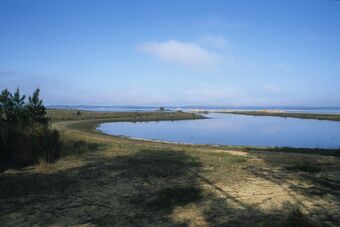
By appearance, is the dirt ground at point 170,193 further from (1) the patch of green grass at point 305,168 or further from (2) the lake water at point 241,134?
(2) the lake water at point 241,134

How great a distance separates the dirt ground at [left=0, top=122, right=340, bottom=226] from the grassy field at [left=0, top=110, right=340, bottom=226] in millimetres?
17

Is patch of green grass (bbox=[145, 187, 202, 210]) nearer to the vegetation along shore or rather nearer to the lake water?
the vegetation along shore

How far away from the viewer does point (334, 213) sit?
6.40m

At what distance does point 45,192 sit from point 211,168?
4771 mm

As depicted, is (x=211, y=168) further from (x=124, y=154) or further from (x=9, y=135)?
(x=9, y=135)

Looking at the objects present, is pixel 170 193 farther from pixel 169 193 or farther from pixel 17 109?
pixel 17 109

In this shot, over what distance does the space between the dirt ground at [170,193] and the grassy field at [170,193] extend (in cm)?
2

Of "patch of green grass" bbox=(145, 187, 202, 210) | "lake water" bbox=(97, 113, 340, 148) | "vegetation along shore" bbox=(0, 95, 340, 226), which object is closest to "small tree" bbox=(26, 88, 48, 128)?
"vegetation along shore" bbox=(0, 95, 340, 226)

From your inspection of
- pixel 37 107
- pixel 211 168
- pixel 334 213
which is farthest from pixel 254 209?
pixel 37 107

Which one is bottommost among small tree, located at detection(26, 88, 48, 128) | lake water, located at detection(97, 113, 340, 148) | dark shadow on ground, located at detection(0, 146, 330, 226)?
lake water, located at detection(97, 113, 340, 148)

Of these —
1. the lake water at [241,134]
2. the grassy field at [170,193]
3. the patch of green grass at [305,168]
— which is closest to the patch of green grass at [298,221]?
the grassy field at [170,193]

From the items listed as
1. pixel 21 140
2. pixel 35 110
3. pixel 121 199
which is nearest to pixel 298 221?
pixel 121 199

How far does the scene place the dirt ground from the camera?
6211mm

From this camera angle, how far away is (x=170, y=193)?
25.2 feet
